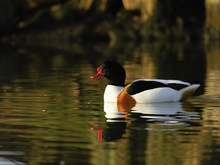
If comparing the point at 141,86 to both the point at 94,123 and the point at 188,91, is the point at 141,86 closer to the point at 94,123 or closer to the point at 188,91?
the point at 188,91

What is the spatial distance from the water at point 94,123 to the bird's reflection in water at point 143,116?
12mm

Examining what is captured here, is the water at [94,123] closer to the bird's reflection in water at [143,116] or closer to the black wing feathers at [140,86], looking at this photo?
the bird's reflection in water at [143,116]

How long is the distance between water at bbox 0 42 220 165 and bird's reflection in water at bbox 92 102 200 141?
1cm

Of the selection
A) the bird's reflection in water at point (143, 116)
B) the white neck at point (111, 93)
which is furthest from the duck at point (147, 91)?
the bird's reflection in water at point (143, 116)

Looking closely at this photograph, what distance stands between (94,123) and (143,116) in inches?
40.9

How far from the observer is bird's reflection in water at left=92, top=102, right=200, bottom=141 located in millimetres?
12609

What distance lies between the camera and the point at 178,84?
16391 mm

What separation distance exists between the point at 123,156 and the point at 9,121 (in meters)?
3.66

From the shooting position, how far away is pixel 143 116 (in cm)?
1421

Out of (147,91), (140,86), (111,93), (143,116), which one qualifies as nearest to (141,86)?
(140,86)

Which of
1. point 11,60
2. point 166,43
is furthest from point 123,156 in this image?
point 166,43

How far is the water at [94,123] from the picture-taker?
1039 centimetres

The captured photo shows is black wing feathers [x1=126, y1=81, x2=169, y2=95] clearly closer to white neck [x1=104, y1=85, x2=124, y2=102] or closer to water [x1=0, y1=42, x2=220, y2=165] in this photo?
white neck [x1=104, y1=85, x2=124, y2=102]

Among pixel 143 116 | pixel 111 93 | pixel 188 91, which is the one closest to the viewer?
pixel 143 116
